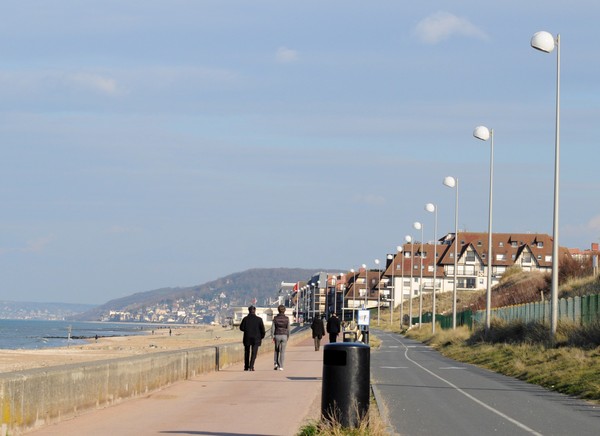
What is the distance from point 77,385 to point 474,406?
8.03 meters

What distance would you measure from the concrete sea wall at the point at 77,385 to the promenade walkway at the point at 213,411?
6.8 inches

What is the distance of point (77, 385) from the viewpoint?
50.2 feet

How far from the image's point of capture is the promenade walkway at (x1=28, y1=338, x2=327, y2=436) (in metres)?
14.2

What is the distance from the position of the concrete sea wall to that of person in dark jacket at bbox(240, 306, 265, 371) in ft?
14.4

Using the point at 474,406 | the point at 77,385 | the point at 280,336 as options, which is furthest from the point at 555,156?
the point at 77,385

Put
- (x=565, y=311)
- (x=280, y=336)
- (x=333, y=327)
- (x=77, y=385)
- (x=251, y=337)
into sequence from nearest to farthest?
(x=77, y=385), (x=251, y=337), (x=280, y=336), (x=565, y=311), (x=333, y=327)

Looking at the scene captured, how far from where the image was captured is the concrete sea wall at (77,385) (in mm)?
12523

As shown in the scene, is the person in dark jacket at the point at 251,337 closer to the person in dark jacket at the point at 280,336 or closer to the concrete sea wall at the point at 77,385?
the person in dark jacket at the point at 280,336

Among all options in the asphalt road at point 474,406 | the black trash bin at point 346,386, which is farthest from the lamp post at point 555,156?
the black trash bin at point 346,386

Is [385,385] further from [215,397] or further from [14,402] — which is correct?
[14,402]

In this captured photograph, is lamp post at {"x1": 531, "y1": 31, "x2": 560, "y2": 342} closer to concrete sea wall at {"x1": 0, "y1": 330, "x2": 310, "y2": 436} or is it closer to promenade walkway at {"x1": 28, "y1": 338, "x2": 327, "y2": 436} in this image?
promenade walkway at {"x1": 28, "y1": 338, "x2": 327, "y2": 436}

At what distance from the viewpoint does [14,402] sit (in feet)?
41.0

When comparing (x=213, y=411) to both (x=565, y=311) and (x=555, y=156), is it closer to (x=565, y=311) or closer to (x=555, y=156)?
(x=555, y=156)

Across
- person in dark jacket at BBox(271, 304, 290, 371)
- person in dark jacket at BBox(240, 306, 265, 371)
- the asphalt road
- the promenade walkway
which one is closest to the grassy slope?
the asphalt road
